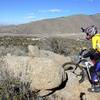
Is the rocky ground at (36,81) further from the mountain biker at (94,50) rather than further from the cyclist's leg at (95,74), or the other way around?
the mountain biker at (94,50)

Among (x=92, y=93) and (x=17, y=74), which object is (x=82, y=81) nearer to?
(x=92, y=93)

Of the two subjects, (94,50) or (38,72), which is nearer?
(38,72)

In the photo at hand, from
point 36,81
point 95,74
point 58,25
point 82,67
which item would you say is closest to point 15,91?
point 36,81

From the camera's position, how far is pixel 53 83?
908 centimetres

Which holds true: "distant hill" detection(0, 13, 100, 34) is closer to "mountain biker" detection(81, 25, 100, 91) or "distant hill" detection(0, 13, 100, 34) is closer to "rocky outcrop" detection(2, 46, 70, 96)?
"mountain biker" detection(81, 25, 100, 91)

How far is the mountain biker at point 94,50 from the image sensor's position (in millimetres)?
10164

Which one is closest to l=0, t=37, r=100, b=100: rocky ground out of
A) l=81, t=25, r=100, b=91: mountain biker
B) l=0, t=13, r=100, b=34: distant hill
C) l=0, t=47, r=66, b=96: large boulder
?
l=0, t=47, r=66, b=96: large boulder

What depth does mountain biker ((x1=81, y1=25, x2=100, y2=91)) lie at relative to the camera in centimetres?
1016

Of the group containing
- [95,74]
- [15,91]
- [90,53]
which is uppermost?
[90,53]

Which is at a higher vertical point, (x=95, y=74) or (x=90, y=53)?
(x=90, y=53)

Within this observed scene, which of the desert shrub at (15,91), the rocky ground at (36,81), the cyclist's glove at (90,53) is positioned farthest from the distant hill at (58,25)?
the desert shrub at (15,91)

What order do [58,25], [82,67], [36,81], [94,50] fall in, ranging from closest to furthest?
[36,81], [94,50], [82,67], [58,25]

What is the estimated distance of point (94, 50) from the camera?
10250 mm

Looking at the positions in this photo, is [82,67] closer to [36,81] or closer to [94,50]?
[94,50]
